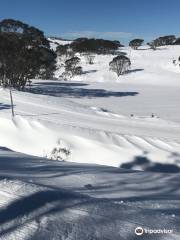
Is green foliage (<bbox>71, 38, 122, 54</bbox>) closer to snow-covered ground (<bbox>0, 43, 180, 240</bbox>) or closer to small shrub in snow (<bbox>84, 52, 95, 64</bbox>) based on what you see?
small shrub in snow (<bbox>84, 52, 95, 64</bbox>)

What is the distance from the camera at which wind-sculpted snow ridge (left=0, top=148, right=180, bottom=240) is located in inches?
119

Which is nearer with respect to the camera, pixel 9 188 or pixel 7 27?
pixel 9 188

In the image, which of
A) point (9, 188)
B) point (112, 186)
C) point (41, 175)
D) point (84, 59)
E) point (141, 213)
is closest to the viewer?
point (141, 213)

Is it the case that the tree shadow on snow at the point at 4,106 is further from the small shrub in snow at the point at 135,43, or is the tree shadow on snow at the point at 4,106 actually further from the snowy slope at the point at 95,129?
the small shrub in snow at the point at 135,43

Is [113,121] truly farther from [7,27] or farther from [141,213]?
[7,27]

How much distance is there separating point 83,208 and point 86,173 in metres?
1.92

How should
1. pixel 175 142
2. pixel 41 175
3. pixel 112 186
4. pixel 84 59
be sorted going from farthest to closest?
1. pixel 84 59
2. pixel 175 142
3. pixel 41 175
4. pixel 112 186

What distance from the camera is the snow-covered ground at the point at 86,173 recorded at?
3.17 m

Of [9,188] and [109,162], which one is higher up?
[9,188]

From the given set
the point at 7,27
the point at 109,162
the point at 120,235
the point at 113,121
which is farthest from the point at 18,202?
the point at 7,27

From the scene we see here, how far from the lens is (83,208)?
342cm

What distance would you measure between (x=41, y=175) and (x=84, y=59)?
68.9 m

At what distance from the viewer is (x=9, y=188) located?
3.95 meters

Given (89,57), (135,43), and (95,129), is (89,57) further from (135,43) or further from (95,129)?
(95,129)
